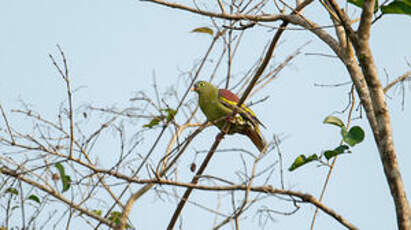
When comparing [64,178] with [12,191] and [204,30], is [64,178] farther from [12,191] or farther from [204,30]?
[204,30]

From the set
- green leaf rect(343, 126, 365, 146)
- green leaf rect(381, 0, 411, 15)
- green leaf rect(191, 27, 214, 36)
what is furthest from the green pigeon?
green leaf rect(381, 0, 411, 15)

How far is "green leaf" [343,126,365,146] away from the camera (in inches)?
90.4

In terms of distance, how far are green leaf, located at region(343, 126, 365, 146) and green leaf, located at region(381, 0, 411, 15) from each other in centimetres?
55

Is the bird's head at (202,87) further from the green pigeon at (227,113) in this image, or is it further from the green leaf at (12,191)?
the green leaf at (12,191)

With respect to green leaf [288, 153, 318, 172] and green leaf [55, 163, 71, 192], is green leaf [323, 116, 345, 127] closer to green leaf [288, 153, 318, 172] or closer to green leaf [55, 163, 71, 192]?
green leaf [288, 153, 318, 172]

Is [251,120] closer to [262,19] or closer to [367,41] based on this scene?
[262,19]

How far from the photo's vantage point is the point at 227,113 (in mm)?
4773

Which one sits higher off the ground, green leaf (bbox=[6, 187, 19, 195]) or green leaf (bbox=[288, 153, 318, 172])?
green leaf (bbox=[6, 187, 19, 195])

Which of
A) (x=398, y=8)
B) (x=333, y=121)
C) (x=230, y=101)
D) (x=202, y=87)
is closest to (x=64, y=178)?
(x=333, y=121)

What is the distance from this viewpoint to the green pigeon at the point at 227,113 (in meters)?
4.59

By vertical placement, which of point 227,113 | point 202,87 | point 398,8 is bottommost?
point 398,8

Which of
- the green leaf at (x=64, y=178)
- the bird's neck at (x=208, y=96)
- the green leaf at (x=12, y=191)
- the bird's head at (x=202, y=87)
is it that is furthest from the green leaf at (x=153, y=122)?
the bird's head at (x=202, y=87)

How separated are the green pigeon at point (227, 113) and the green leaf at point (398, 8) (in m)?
2.22

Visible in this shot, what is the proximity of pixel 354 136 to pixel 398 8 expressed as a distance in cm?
61
